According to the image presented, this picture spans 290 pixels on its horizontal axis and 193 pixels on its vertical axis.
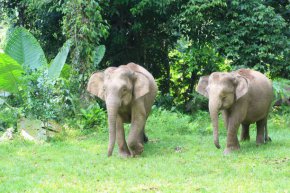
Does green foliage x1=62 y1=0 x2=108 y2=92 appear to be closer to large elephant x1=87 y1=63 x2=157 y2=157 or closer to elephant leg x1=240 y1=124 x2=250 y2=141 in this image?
large elephant x1=87 y1=63 x2=157 y2=157

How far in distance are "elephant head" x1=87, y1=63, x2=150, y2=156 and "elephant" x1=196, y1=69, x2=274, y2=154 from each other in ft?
4.28

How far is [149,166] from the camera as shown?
9.28m

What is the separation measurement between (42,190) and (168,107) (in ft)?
37.4

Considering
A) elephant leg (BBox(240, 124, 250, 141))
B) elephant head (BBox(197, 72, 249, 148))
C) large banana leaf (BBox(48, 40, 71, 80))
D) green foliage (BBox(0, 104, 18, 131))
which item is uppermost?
large banana leaf (BBox(48, 40, 71, 80))

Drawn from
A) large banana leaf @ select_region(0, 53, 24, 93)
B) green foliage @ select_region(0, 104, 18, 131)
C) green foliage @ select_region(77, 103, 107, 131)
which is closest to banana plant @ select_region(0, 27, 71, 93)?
large banana leaf @ select_region(0, 53, 24, 93)

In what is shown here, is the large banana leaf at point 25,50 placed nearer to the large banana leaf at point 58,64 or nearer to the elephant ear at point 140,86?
the large banana leaf at point 58,64

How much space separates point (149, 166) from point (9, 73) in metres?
5.97

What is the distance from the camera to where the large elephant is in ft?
32.1

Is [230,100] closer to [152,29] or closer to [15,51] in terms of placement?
[15,51]

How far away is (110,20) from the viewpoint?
19109 millimetres

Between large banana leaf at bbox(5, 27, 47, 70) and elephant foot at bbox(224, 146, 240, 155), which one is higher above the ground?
large banana leaf at bbox(5, 27, 47, 70)

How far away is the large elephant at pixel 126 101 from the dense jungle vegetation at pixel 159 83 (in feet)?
1.12

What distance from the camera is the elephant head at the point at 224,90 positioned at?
989 cm

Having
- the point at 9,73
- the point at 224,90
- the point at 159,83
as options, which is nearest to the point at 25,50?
the point at 9,73
